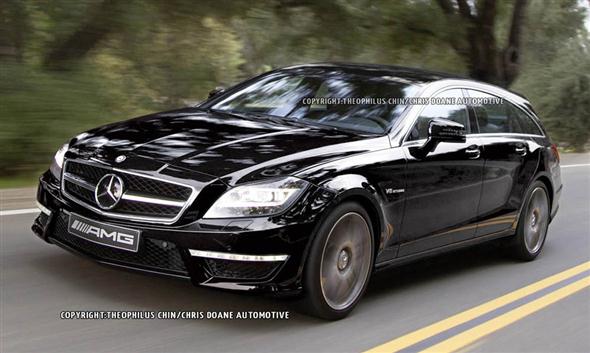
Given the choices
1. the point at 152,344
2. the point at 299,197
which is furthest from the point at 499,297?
the point at 152,344

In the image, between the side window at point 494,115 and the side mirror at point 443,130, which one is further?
the side window at point 494,115

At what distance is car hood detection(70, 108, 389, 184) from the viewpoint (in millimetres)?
4406

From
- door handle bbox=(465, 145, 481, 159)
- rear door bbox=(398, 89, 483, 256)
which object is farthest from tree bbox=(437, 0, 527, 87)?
rear door bbox=(398, 89, 483, 256)

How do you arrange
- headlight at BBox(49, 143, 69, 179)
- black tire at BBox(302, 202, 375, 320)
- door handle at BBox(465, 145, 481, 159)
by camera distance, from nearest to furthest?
black tire at BBox(302, 202, 375, 320) → headlight at BBox(49, 143, 69, 179) → door handle at BBox(465, 145, 481, 159)

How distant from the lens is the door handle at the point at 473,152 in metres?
5.84

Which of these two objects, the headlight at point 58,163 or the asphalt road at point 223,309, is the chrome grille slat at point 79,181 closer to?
the headlight at point 58,163

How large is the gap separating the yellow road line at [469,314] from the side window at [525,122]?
4.30ft

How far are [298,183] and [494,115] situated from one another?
9.26 ft

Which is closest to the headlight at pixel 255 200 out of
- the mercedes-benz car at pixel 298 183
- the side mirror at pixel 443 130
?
the mercedes-benz car at pixel 298 183

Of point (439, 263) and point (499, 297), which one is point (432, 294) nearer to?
point (499, 297)

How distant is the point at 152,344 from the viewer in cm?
416

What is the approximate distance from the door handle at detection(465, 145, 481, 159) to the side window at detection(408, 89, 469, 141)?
6.7 inches

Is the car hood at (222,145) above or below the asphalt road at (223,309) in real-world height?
above

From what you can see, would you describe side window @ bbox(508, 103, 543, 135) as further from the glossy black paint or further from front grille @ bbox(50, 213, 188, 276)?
front grille @ bbox(50, 213, 188, 276)
